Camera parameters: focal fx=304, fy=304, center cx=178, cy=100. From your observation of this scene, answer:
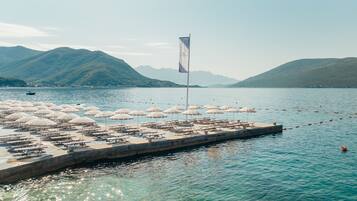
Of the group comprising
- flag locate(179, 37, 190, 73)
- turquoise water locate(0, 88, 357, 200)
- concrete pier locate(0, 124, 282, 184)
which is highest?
flag locate(179, 37, 190, 73)

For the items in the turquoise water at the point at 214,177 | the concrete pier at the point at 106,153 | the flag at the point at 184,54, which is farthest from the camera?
the flag at the point at 184,54

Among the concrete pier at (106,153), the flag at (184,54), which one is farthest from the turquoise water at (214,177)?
the flag at (184,54)

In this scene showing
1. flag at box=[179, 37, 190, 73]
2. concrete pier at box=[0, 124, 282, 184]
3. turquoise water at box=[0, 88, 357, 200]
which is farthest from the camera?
flag at box=[179, 37, 190, 73]

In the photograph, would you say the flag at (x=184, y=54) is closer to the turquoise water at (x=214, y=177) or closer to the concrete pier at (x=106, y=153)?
the concrete pier at (x=106, y=153)

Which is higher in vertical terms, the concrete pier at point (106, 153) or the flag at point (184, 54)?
the flag at point (184, 54)

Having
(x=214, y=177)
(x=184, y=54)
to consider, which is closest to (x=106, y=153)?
(x=214, y=177)

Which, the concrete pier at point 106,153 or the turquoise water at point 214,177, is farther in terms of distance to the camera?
the concrete pier at point 106,153

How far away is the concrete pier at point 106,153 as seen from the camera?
83.1 feet

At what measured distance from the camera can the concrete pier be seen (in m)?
25.3

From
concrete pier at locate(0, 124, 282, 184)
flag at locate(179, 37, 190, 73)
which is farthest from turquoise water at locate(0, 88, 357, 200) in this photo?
flag at locate(179, 37, 190, 73)

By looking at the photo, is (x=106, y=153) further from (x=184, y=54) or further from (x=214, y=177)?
(x=184, y=54)

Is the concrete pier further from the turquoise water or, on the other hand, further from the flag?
the flag

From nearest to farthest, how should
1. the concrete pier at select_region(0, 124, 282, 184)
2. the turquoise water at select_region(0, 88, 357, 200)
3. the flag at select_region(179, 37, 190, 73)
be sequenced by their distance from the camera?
the turquoise water at select_region(0, 88, 357, 200), the concrete pier at select_region(0, 124, 282, 184), the flag at select_region(179, 37, 190, 73)

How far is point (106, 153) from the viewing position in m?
32.6
